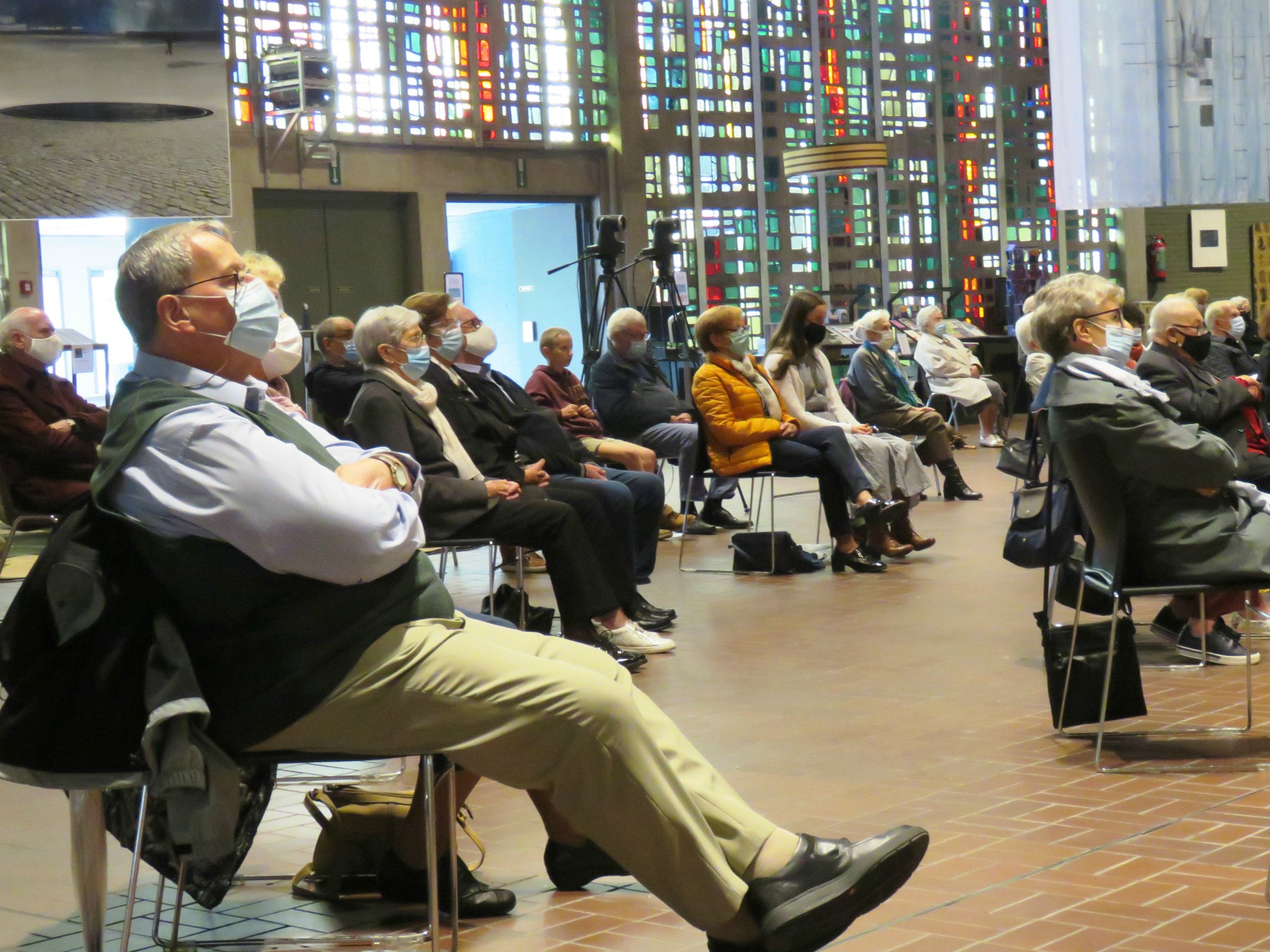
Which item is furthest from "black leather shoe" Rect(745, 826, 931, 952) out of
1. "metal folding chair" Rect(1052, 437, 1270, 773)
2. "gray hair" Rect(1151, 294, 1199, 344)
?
"gray hair" Rect(1151, 294, 1199, 344)

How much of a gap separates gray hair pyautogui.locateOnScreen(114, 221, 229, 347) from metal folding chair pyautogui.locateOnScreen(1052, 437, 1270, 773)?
7.96 feet

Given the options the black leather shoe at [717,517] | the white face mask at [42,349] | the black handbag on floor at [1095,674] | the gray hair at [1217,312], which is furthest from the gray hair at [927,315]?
the black handbag on floor at [1095,674]

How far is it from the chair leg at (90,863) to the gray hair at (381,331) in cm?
288

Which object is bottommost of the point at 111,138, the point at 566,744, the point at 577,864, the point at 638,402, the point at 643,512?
the point at 577,864

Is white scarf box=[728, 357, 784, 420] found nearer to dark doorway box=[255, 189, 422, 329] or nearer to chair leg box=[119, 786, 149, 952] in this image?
chair leg box=[119, 786, 149, 952]

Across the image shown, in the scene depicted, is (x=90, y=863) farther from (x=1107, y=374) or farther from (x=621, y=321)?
(x=621, y=321)

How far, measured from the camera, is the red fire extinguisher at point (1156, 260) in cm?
A: 2109

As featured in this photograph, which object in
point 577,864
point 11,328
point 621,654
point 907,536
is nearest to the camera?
point 577,864

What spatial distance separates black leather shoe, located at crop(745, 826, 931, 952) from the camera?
244cm

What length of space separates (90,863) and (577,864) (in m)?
0.92

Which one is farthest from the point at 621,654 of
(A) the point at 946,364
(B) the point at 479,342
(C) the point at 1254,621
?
(A) the point at 946,364

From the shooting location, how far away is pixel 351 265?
15188mm

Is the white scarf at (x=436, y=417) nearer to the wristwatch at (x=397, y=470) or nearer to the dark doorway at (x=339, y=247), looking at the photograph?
the wristwatch at (x=397, y=470)

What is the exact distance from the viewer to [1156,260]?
831 inches
